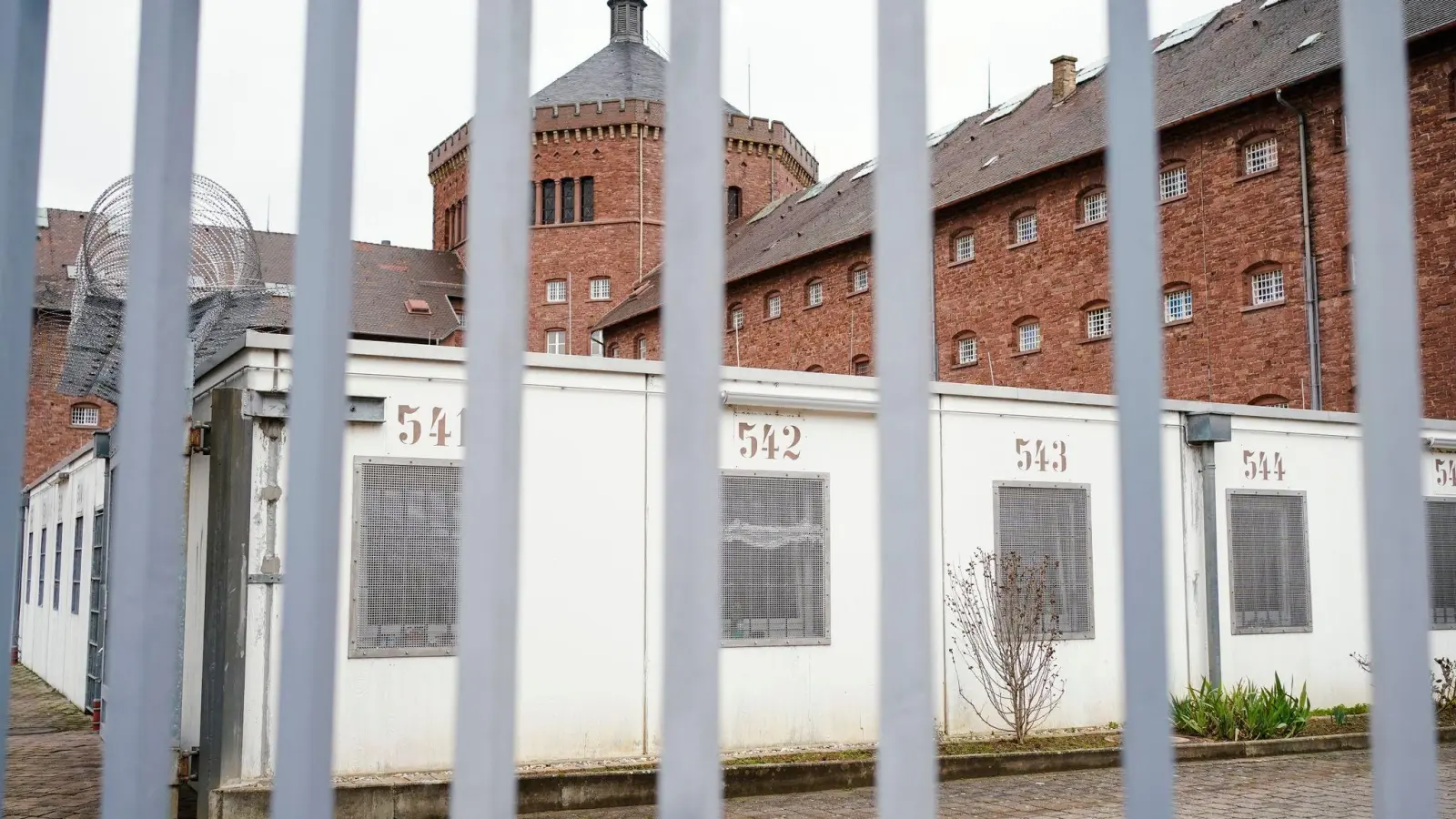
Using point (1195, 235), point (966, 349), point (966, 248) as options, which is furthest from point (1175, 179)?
point (966, 349)

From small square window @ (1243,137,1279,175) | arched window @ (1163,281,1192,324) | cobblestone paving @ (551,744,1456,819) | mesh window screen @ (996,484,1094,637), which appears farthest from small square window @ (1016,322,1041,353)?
cobblestone paving @ (551,744,1456,819)

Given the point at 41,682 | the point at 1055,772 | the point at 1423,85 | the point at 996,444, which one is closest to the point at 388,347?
the point at 996,444

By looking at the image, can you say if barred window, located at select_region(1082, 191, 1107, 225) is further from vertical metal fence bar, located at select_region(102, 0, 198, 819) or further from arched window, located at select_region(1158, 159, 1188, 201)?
vertical metal fence bar, located at select_region(102, 0, 198, 819)

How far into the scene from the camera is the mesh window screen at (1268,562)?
12875 millimetres

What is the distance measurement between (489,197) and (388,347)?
26.9 feet

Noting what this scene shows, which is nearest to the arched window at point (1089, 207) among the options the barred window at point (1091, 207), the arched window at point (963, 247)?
the barred window at point (1091, 207)

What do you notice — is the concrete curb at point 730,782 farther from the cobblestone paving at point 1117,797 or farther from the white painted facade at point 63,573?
the white painted facade at point 63,573

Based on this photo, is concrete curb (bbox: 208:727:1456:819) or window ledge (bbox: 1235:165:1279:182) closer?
concrete curb (bbox: 208:727:1456:819)

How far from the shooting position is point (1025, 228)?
98.7 ft

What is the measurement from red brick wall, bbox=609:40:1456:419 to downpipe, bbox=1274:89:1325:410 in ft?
0.38

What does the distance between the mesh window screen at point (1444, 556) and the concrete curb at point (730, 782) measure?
3.30 metres

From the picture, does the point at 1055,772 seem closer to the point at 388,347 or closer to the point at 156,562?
the point at 388,347

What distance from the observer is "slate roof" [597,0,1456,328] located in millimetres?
24250

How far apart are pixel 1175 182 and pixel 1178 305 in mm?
2688
